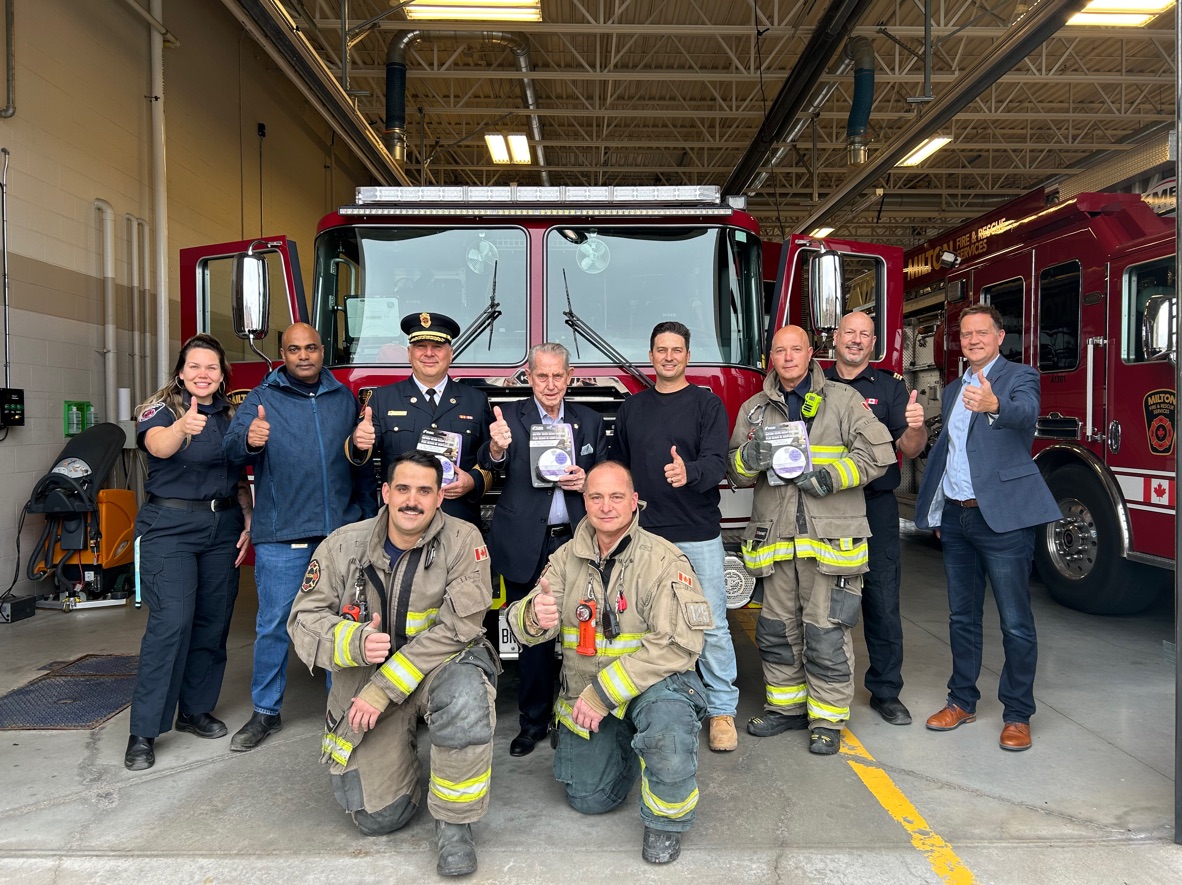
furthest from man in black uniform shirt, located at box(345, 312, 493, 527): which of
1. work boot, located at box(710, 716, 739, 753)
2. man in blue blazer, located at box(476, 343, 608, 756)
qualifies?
work boot, located at box(710, 716, 739, 753)

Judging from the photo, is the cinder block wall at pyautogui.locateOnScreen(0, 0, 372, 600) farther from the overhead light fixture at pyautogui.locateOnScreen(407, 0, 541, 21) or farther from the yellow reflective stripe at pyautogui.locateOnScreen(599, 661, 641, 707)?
the yellow reflective stripe at pyautogui.locateOnScreen(599, 661, 641, 707)

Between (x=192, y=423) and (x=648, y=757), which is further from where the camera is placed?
(x=192, y=423)

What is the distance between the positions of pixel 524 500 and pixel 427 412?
62cm

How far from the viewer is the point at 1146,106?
14211 mm

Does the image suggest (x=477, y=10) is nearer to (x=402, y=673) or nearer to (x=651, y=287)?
(x=651, y=287)

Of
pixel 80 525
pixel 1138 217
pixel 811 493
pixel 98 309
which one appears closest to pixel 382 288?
pixel 811 493

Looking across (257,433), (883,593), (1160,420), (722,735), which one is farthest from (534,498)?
(1160,420)

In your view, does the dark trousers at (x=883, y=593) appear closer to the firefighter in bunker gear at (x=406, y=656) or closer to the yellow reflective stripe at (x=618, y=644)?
the yellow reflective stripe at (x=618, y=644)

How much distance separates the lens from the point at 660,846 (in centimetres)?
276

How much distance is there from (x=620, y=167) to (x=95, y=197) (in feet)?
40.2

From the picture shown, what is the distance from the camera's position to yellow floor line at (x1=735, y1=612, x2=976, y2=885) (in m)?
2.71

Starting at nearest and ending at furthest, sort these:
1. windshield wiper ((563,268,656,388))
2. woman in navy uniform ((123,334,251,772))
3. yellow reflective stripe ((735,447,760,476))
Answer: woman in navy uniform ((123,334,251,772)) < yellow reflective stripe ((735,447,760,476)) < windshield wiper ((563,268,656,388))

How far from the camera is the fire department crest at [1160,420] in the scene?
5.21 m

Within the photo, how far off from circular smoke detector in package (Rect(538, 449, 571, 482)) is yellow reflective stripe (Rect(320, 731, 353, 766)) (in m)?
1.25
